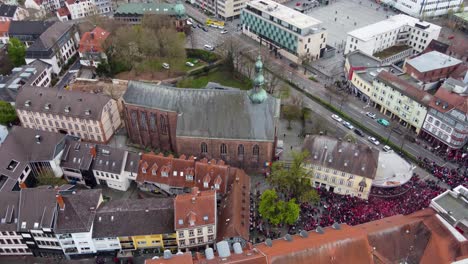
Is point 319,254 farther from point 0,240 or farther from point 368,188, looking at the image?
point 0,240

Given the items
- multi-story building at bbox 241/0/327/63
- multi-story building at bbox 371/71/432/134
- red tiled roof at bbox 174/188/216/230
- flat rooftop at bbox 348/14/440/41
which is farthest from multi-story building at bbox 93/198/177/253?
flat rooftop at bbox 348/14/440/41

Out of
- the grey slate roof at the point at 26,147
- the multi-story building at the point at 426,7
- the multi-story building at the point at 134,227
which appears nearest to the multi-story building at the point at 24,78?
the grey slate roof at the point at 26,147

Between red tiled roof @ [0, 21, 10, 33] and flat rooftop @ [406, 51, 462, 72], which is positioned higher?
red tiled roof @ [0, 21, 10, 33]

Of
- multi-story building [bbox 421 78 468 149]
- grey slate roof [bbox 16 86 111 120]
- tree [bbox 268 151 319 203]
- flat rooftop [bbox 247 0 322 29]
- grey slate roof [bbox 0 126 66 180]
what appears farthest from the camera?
flat rooftop [bbox 247 0 322 29]

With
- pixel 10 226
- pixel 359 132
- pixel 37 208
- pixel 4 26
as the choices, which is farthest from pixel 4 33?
pixel 359 132

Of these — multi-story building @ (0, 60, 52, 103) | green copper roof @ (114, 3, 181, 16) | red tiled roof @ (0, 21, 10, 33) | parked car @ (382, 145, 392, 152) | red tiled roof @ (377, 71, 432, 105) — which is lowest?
parked car @ (382, 145, 392, 152)

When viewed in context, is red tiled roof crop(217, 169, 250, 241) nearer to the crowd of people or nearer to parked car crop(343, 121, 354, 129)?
parked car crop(343, 121, 354, 129)

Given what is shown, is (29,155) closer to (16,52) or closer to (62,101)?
(62,101)
